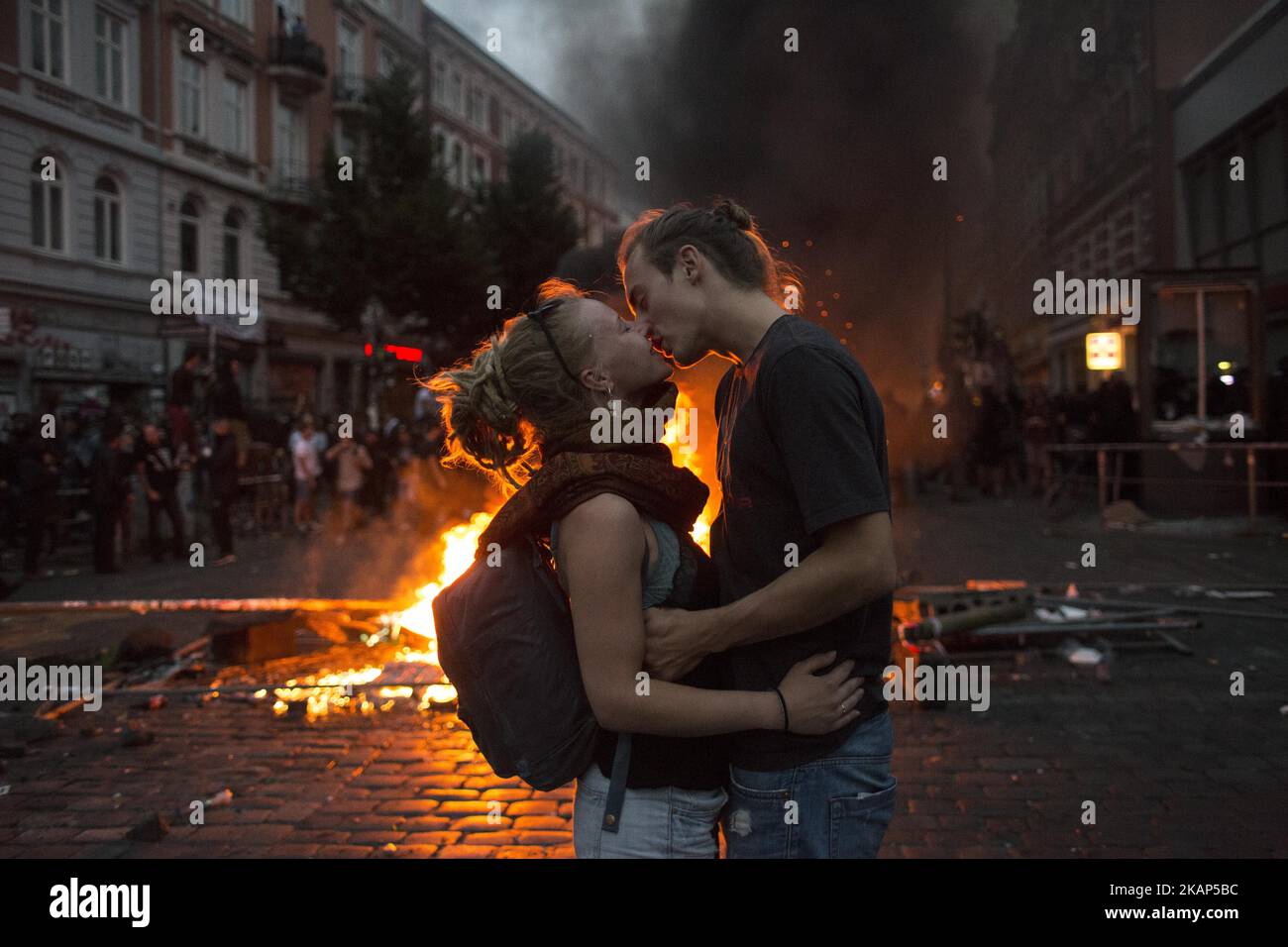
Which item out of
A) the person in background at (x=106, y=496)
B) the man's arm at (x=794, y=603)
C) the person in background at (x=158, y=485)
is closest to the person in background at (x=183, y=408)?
the person in background at (x=158, y=485)

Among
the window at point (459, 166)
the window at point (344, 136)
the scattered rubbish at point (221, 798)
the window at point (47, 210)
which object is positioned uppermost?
the window at point (459, 166)

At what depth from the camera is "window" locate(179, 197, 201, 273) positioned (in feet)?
96.5

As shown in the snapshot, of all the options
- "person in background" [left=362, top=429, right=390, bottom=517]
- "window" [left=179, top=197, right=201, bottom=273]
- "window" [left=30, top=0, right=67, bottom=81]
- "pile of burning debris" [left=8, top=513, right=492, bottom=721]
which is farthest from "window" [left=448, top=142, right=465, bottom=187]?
"pile of burning debris" [left=8, top=513, right=492, bottom=721]

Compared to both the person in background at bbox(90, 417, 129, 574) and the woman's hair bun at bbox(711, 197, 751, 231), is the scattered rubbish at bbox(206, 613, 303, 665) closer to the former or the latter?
the person in background at bbox(90, 417, 129, 574)

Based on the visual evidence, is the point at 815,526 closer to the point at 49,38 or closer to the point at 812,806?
the point at 812,806

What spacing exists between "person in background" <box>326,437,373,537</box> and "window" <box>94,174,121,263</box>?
12.7m

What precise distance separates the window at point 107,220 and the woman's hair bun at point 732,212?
2711 cm

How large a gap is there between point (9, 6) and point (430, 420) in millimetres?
13966

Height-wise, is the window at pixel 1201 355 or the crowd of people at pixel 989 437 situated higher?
the window at pixel 1201 355

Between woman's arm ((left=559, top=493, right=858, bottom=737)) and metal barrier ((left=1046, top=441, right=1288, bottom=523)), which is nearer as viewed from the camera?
A: woman's arm ((left=559, top=493, right=858, bottom=737))

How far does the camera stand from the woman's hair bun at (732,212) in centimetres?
201

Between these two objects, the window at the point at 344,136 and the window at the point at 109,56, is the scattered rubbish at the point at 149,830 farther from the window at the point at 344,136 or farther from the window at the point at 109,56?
the window at the point at 344,136

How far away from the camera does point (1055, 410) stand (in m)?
21.7
